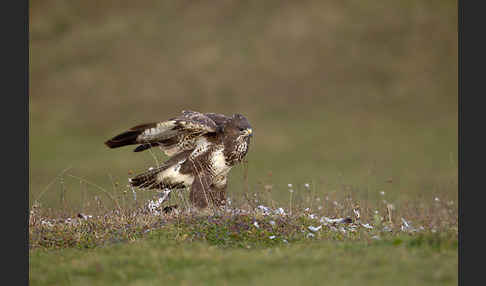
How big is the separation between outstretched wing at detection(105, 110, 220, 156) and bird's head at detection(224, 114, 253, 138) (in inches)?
9.1

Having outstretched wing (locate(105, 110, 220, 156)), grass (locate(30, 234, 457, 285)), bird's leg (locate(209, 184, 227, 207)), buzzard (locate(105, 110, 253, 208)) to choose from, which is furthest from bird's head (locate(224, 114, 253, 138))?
grass (locate(30, 234, 457, 285))

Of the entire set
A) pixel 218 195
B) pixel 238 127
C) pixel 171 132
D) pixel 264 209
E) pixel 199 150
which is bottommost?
pixel 264 209

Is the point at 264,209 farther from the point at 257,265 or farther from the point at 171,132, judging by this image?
the point at 257,265

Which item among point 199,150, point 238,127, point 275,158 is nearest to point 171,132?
point 199,150

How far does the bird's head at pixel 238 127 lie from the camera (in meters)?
12.2

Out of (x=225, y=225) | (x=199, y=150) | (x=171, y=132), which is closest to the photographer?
(x=225, y=225)

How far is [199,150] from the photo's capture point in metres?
12.4

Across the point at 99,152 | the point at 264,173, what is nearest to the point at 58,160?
the point at 99,152

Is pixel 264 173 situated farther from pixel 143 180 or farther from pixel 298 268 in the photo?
pixel 298 268

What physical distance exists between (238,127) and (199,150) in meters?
0.94

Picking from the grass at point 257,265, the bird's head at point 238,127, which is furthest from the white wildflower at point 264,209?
the grass at point 257,265

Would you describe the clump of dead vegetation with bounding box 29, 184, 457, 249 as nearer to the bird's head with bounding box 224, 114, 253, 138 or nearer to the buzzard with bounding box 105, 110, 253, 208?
the buzzard with bounding box 105, 110, 253, 208

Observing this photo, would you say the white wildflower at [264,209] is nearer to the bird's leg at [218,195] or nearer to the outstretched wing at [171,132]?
the bird's leg at [218,195]

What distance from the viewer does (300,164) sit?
125 ft
